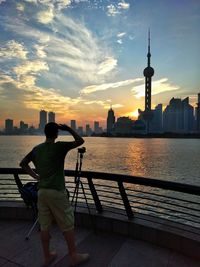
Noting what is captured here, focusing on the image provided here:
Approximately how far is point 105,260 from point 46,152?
5.99ft

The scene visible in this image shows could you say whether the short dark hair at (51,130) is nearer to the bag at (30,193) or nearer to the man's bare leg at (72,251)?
the man's bare leg at (72,251)

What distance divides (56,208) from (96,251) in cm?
118

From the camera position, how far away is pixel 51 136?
3.55 m

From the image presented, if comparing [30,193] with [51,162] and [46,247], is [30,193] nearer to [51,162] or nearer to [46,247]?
[46,247]

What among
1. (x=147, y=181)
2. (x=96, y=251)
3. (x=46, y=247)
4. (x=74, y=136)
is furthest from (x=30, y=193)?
(x=147, y=181)

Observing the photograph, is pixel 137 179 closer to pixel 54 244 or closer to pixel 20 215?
pixel 54 244

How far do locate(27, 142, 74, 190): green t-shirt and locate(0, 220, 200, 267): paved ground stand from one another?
123 centimetres

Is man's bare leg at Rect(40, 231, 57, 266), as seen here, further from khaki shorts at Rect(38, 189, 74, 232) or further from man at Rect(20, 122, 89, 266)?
khaki shorts at Rect(38, 189, 74, 232)

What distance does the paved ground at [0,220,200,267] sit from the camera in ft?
12.3

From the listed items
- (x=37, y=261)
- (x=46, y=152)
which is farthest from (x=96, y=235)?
(x=46, y=152)

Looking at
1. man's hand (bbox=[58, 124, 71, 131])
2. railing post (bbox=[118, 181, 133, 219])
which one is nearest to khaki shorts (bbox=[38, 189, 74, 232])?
man's hand (bbox=[58, 124, 71, 131])

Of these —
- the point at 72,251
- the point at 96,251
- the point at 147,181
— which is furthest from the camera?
the point at 147,181

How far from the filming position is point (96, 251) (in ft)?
13.5

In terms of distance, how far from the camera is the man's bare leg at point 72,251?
3555 mm
